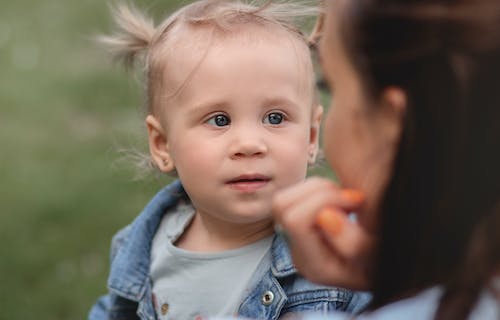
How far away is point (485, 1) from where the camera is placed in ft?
4.91

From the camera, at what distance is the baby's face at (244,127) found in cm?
246

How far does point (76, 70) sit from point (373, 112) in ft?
16.8

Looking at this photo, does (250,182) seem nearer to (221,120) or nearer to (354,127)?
(221,120)

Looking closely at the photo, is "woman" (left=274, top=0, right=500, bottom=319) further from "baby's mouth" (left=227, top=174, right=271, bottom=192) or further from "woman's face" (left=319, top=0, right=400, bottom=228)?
"baby's mouth" (left=227, top=174, right=271, bottom=192)

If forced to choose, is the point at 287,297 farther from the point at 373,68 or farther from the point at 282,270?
the point at 373,68

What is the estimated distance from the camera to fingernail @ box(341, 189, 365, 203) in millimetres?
1753

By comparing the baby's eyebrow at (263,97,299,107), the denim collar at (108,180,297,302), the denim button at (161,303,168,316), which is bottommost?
the denim button at (161,303,168,316)

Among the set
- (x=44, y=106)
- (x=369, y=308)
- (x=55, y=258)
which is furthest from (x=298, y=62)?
(x=44, y=106)

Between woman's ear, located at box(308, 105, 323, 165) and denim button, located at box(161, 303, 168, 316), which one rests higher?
woman's ear, located at box(308, 105, 323, 165)

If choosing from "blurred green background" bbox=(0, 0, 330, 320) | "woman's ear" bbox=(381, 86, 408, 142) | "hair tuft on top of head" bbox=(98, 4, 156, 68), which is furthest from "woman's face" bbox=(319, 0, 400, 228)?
"blurred green background" bbox=(0, 0, 330, 320)

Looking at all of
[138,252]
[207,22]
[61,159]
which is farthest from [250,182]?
[61,159]

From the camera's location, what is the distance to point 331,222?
5.70 feet

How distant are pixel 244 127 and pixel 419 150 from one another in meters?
0.96

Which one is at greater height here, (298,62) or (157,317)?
(298,62)
